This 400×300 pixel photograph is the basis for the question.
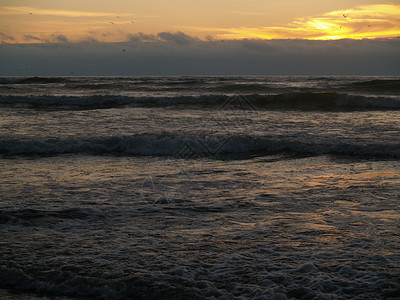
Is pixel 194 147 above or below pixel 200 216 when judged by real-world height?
above

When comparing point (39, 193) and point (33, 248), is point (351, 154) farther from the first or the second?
point (33, 248)

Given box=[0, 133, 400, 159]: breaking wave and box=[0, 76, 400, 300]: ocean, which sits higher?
box=[0, 133, 400, 159]: breaking wave

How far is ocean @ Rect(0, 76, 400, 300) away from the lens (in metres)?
3.35

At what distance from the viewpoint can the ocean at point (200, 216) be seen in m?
3.35

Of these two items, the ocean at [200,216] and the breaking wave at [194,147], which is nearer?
the ocean at [200,216]

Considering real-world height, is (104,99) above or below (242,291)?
above

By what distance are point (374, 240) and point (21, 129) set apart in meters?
11.6

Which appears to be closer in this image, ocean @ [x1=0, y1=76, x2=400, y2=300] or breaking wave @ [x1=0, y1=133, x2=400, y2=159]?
ocean @ [x1=0, y1=76, x2=400, y2=300]

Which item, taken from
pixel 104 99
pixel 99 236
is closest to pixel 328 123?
pixel 99 236

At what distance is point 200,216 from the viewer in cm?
493

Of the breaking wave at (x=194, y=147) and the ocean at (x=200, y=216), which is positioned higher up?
the breaking wave at (x=194, y=147)

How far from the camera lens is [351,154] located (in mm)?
9094

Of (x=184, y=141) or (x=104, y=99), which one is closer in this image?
(x=184, y=141)

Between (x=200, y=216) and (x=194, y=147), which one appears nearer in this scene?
(x=200, y=216)
